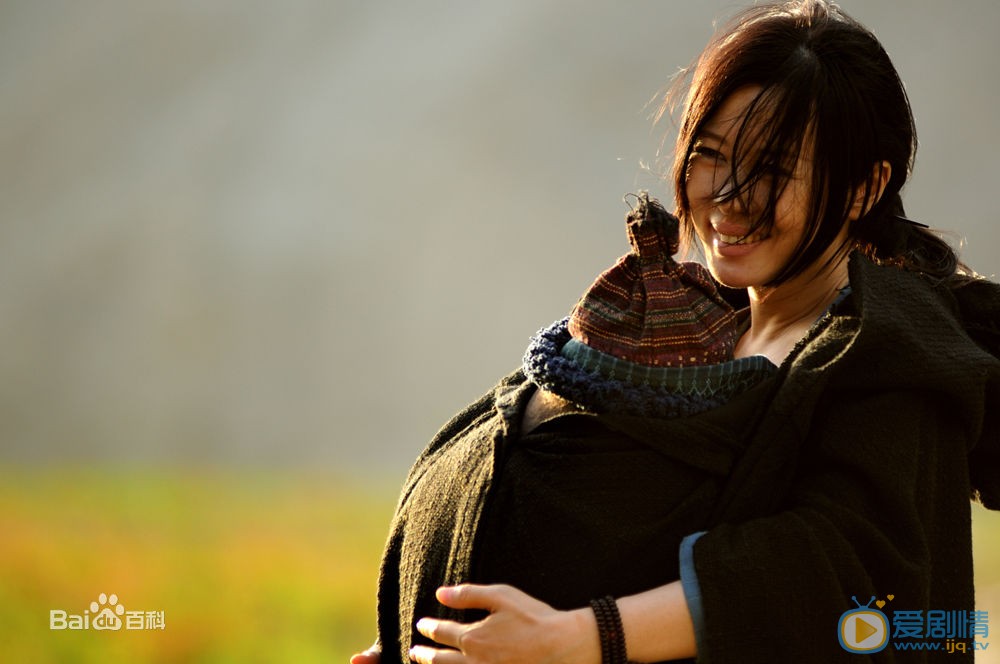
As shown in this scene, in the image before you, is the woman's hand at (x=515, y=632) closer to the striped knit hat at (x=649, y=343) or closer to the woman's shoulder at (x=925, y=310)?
the striped knit hat at (x=649, y=343)

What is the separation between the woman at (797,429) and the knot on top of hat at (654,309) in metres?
0.08

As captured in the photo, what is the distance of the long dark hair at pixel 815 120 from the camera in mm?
1334

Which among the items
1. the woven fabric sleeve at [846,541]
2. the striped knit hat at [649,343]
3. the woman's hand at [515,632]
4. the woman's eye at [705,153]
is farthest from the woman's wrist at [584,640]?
the woman's eye at [705,153]

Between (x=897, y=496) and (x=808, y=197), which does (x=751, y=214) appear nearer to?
(x=808, y=197)

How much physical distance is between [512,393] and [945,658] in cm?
64

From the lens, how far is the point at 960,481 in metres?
1.27

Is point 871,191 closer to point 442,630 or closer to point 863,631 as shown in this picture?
point 863,631

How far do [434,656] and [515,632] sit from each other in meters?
0.15

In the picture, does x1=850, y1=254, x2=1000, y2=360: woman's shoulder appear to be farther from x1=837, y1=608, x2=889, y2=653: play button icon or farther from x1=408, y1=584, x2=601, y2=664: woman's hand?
x1=408, y1=584, x2=601, y2=664: woman's hand

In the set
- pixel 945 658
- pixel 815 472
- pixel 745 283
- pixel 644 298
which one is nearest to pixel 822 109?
pixel 745 283

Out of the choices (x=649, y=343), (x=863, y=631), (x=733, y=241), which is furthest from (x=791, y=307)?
(x=863, y=631)

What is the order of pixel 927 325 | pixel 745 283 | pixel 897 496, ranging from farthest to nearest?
pixel 745 283
pixel 927 325
pixel 897 496

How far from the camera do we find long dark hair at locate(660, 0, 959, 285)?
1334 millimetres

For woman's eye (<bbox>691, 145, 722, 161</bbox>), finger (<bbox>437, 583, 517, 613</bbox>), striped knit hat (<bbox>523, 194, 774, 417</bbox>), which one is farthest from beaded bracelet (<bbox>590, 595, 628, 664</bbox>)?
woman's eye (<bbox>691, 145, 722, 161</bbox>)
